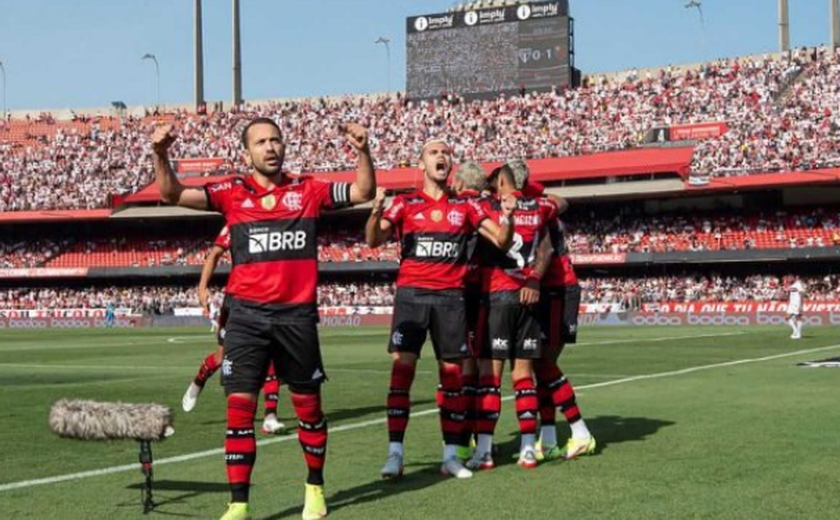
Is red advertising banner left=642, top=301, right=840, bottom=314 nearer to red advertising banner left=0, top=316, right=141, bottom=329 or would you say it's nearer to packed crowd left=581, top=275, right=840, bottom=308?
A: packed crowd left=581, top=275, right=840, bottom=308

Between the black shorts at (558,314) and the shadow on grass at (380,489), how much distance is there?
1611 millimetres

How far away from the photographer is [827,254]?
55938 mm

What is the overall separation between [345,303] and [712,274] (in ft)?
66.1

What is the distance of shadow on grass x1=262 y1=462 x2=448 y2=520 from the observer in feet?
24.8

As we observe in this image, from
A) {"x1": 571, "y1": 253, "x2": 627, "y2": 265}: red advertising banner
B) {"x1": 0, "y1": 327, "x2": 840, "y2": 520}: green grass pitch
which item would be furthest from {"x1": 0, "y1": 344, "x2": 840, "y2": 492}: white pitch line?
{"x1": 571, "y1": 253, "x2": 627, "y2": 265}: red advertising banner

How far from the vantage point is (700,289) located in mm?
58812

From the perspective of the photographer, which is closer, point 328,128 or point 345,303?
point 345,303

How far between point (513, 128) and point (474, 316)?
199ft

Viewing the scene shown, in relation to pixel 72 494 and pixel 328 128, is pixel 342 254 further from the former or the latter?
pixel 72 494

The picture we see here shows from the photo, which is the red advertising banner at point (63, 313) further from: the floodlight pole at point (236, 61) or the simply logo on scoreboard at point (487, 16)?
the simply logo on scoreboard at point (487, 16)

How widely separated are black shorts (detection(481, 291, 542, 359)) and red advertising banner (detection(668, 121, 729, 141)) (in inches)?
2163

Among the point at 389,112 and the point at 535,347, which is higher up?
the point at 389,112

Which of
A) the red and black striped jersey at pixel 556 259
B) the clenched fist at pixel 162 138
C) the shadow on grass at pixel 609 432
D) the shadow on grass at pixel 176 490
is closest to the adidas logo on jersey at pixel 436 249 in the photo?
the red and black striped jersey at pixel 556 259

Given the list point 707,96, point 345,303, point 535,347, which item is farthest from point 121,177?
point 535,347
